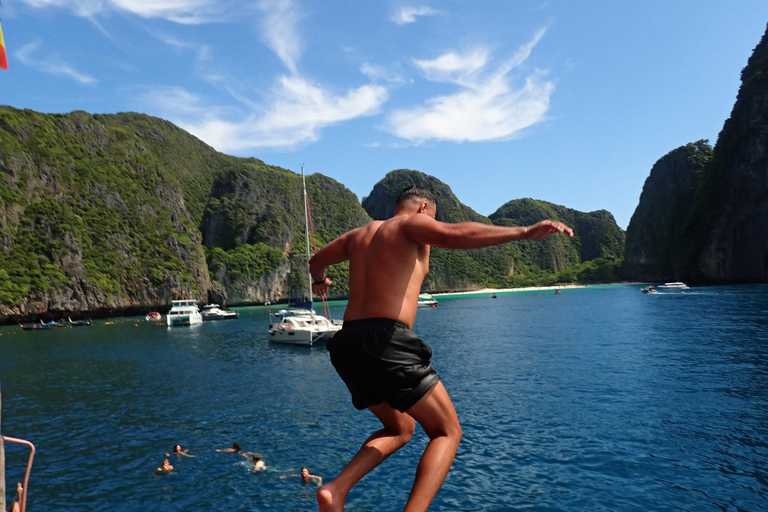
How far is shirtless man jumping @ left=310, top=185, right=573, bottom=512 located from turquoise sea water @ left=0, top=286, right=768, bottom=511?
31.2 ft

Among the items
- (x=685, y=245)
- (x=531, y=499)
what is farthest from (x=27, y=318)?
(x=685, y=245)

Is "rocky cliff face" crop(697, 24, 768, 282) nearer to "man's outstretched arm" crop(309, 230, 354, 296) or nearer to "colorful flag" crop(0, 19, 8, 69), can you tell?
"man's outstretched arm" crop(309, 230, 354, 296)

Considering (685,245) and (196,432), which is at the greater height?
(685,245)

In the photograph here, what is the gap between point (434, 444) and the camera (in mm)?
2725

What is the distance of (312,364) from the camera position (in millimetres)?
32625

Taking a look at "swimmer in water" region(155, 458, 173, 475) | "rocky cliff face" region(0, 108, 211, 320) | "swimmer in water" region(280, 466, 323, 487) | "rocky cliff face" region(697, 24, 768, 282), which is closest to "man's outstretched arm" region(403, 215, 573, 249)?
"swimmer in water" region(280, 466, 323, 487)

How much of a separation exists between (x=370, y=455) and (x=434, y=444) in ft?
1.31

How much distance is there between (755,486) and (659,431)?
4.18 metres

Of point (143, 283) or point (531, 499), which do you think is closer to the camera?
point (531, 499)

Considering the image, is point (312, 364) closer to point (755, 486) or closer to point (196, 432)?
point (196, 432)

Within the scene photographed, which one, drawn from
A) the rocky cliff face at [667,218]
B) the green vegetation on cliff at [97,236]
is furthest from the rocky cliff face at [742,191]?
the green vegetation on cliff at [97,236]

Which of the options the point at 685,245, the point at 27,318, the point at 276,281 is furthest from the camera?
the point at 276,281

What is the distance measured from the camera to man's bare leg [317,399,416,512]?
271 cm

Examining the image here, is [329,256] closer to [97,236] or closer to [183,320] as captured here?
[183,320]
